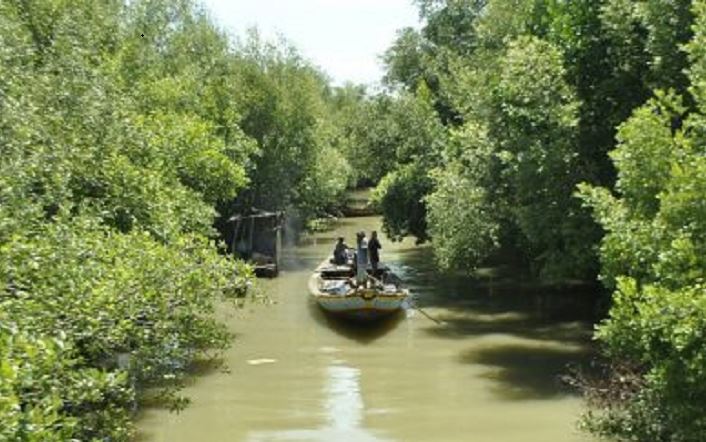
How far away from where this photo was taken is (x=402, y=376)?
60.2 feet

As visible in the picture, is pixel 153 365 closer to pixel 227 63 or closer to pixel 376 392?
pixel 376 392

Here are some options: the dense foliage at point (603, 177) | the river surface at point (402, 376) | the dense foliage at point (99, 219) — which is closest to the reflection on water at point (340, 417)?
the river surface at point (402, 376)

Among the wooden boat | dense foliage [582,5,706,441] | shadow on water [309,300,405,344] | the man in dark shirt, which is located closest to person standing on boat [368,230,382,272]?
the man in dark shirt

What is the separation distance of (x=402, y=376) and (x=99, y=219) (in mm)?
8566

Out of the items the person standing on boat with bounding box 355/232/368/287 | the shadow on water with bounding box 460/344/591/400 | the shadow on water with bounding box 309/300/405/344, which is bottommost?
the shadow on water with bounding box 460/344/591/400

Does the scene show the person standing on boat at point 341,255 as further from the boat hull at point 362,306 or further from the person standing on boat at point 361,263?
the boat hull at point 362,306

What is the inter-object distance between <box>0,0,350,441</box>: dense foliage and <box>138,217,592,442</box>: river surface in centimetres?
115

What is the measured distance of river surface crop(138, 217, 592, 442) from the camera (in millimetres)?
14477

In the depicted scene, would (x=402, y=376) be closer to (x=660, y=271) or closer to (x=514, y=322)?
(x=514, y=322)

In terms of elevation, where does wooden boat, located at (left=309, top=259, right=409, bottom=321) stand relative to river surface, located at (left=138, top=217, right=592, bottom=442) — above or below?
above

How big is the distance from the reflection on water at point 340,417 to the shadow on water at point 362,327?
3.34 metres

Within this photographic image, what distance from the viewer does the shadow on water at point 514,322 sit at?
18.1m

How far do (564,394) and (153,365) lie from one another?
841 cm

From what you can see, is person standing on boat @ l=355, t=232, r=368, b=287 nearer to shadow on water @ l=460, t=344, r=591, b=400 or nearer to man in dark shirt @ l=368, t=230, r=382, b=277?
man in dark shirt @ l=368, t=230, r=382, b=277
